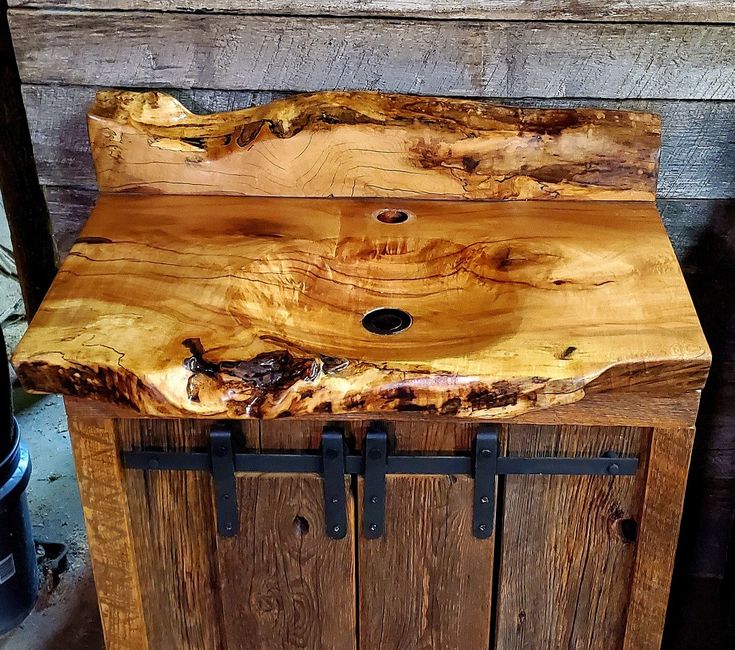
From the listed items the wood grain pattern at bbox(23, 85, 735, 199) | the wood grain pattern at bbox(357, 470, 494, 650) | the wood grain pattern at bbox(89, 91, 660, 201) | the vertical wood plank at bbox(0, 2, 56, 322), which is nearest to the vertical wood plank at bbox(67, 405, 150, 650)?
the wood grain pattern at bbox(357, 470, 494, 650)

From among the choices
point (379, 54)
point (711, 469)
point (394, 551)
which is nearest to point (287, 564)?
point (394, 551)

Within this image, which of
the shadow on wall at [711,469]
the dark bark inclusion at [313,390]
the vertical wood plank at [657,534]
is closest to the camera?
the dark bark inclusion at [313,390]

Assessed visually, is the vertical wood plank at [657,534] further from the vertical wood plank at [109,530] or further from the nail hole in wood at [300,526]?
the vertical wood plank at [109,530]

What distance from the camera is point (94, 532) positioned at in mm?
1069

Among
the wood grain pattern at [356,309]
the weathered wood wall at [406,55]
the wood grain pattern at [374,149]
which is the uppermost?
the weathered wood wall at [406,55]

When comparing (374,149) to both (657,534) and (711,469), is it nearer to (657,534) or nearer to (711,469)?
(657,534)

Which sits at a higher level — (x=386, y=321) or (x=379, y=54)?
(x=379, y=54)

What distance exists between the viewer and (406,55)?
1.23 meters

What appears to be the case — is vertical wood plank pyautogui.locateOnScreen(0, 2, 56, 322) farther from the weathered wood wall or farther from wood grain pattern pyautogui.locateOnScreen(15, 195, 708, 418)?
wood grain pattern pyautogui.locateOnScreen(15, 195, 708, 418)

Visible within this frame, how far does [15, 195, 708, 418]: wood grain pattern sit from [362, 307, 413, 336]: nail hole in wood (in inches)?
0.4

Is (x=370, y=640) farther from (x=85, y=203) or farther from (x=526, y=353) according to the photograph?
(x=85, y=203)

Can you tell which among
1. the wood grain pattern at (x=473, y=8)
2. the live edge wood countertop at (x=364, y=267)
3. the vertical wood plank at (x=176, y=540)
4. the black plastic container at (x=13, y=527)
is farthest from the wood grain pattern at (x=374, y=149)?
the black plastic container at (x=13, y=527)

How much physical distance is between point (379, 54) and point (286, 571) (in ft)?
2.31

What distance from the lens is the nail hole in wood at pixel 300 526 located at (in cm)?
107
